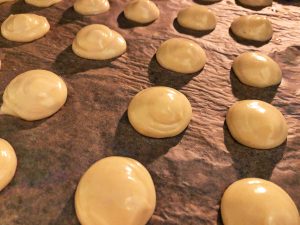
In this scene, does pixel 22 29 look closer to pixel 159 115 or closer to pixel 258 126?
pixel 159 115

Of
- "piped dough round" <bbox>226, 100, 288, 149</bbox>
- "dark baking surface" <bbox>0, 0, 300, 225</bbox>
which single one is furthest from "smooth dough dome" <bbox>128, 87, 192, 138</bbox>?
"piped dough round" <bbox>226, 100, 288, 149</bbox>

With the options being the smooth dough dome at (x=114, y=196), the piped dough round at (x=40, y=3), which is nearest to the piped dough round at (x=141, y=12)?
the piped dough round at (x=40, y=3)

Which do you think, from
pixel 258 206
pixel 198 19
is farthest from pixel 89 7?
pixel 258 206

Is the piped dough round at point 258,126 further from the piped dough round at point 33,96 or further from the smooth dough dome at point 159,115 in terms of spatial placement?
Result: the piped dough round at point 33,96

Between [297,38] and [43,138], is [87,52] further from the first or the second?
[297,38]

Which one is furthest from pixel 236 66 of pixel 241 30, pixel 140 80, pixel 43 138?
pixel 43 138

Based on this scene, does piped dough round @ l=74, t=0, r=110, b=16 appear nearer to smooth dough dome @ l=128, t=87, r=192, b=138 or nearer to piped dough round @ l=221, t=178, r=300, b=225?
smooth dough dome @ l=128, t=87, r=192, b=138
